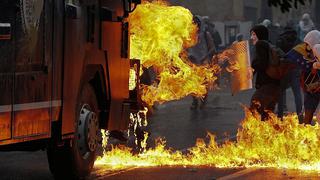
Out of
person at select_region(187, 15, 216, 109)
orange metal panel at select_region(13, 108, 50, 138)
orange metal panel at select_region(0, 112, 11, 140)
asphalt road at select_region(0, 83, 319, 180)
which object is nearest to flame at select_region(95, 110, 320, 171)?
asphalt road at select_region(0, 83, 319, 180)

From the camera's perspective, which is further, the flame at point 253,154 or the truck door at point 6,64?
the flame at point 253,154

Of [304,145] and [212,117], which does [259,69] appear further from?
[212,117]

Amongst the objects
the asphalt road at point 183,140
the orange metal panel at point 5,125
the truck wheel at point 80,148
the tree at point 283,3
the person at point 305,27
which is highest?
the person at point 305,27

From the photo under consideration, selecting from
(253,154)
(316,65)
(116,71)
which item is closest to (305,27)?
(316,65)

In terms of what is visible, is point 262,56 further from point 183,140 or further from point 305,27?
point 305,27

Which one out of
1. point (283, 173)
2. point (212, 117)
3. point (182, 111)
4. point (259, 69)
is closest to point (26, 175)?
point (283, 173)

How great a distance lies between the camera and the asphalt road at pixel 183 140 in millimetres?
10234

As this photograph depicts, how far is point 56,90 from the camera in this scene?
28.3 ft

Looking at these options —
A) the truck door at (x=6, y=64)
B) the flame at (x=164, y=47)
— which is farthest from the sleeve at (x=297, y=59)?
the truck door at (x=6, y=64)

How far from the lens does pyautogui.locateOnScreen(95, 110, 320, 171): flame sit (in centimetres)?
1114

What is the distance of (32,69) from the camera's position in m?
8.13

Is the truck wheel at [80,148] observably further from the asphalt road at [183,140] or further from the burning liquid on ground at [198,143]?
the burning liquid on ground at [198,143]

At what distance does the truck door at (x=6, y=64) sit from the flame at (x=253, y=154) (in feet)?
10.9

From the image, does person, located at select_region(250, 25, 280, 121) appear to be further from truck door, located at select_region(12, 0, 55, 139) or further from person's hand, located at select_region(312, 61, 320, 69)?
truck door, located at select_region(12, 0, 55, 139)
